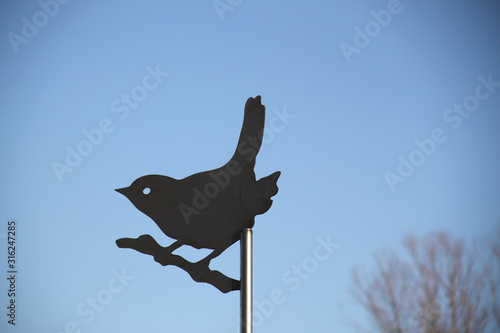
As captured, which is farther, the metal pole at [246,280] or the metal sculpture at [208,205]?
the metal sculpture at [208,205]

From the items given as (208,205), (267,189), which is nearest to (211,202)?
(208,205)

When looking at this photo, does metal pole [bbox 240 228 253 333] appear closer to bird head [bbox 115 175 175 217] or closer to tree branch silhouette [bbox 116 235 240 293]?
tree branch silhouette [bbox 116 235 240 293]

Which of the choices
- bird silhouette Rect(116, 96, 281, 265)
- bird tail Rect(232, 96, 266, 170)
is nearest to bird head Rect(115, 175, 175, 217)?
bird silhouette Rect(116, 96, 281, 265)

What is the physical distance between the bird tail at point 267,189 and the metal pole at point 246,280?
0.09 m

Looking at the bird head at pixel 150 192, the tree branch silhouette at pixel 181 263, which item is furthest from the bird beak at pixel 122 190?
the tree branch silhouette at pixel 181 263

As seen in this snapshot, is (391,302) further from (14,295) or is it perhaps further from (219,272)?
(219,272)

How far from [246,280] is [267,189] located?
0.26 m

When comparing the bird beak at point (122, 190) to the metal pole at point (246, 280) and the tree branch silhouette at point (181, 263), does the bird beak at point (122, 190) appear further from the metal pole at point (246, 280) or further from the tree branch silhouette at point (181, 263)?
the metal pole at point (246, 280)

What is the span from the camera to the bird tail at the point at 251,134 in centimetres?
167

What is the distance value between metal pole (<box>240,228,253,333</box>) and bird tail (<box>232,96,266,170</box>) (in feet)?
0.65

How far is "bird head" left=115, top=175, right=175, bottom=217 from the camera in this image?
5.48 ft

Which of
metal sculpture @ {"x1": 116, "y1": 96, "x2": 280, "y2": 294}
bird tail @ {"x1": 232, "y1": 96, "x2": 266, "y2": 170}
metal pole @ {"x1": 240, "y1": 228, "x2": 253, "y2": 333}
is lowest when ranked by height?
metal pole @ {"x1": 240, "y1": 228, "x2": 253, "y2": 333}

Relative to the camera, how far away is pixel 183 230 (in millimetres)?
1643

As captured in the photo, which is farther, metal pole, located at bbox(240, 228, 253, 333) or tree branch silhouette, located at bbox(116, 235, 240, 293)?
tree branch silhouette, located at bbox(116, 235, 240, 293)
